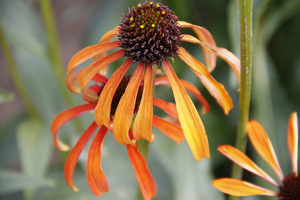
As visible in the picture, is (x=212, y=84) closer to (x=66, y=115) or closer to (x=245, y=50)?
(x=245, y=50)

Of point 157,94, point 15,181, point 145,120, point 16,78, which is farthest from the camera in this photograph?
point 157,94

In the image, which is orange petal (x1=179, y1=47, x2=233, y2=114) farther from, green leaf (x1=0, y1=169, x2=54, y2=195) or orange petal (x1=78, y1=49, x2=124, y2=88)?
green leaf (x1=0, y1=169, x2=54, y2=195)

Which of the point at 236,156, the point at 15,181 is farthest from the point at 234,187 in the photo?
the point at 15,181

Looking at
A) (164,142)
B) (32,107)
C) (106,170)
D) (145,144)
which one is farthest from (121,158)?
(145,144)

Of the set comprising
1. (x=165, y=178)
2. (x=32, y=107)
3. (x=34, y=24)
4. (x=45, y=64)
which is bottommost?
(x=165, y=178)

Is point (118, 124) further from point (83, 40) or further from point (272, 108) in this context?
point (83, 40)

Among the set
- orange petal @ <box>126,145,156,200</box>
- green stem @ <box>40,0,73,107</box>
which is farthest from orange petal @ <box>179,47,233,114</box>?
green stem @ <box>40,0,73,107</box>
